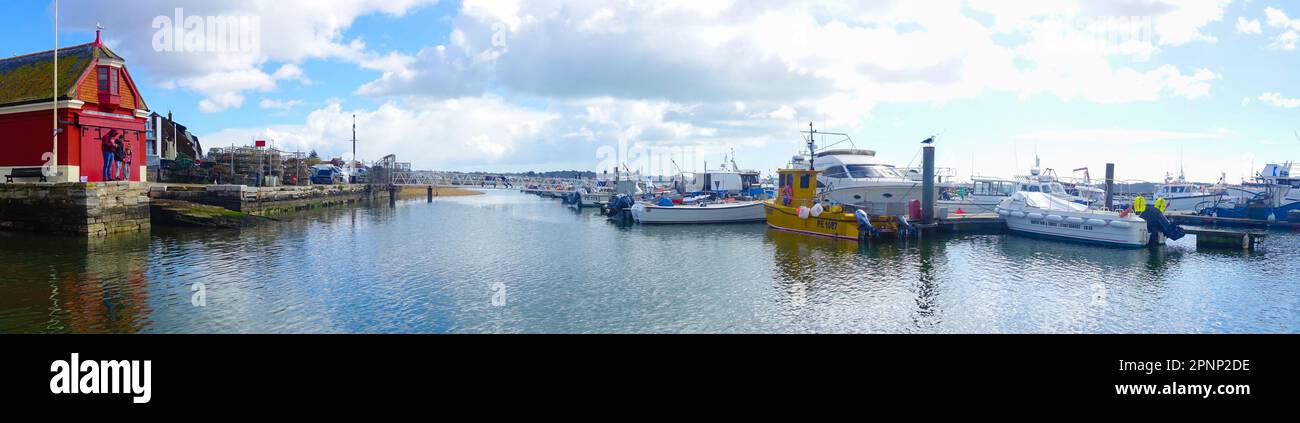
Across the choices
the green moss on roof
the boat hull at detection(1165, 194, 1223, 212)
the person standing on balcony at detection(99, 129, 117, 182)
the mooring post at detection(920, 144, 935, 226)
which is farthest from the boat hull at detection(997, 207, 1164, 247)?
the green moss on roof

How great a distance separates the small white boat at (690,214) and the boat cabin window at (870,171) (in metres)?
7.41

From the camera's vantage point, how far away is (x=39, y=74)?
32562 mm

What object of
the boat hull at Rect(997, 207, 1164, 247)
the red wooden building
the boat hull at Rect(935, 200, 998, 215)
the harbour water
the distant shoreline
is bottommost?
the harbour water

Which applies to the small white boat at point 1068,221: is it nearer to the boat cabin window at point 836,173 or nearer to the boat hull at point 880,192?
the boat hull at point 880,192

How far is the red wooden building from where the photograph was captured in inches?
1195

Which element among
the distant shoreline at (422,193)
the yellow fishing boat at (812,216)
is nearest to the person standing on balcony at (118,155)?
the yellow fishing boat at (812,216)

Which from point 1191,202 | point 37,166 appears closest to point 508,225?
point 37,166

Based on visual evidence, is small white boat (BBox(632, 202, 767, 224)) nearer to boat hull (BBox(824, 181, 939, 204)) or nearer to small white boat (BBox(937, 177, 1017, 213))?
boat hull (BBox(824, 181, 939, 204))

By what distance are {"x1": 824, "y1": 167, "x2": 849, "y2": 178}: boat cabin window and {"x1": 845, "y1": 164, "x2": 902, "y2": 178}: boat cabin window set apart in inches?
19.1

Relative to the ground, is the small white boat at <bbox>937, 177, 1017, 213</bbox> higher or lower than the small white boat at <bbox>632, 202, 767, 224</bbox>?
higher

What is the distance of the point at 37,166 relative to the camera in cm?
3070

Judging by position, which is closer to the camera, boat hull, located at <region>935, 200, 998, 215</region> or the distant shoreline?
boat hull, located at <region>935, 200, 998, 215</region>

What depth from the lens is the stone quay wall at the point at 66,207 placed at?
90.8ft

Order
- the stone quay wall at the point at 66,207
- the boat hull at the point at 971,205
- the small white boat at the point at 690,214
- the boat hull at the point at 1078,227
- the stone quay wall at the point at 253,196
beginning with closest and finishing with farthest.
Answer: the stone quay wall at the point at 66,207, the boat hull at the point at 1078,227, the stone quay wall at the point at 253,196, the small white boat at the point at 690,214, the boat hull at the point at 971,205
